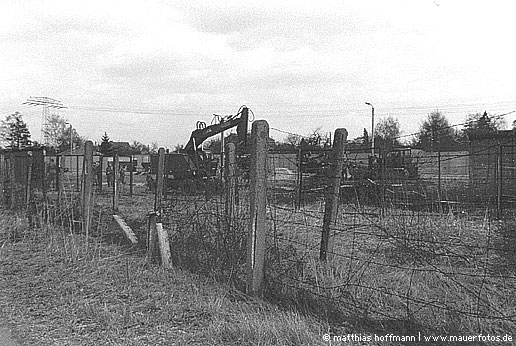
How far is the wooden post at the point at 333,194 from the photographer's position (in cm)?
691

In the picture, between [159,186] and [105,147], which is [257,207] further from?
[105,147]

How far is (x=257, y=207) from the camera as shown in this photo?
6199 millimetres

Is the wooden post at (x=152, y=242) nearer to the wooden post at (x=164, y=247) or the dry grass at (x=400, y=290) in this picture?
the wooden post at (x=164, y=247)

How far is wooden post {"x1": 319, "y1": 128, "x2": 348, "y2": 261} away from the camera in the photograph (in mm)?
6910

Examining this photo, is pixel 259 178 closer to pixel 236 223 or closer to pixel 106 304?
pixel 236 223

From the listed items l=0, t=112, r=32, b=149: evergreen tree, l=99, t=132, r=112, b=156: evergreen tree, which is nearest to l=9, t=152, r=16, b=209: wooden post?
l=99, t=132, r=112, b=156: evergreen tree

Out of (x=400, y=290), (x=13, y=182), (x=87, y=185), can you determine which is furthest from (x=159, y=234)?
(x=13, y=182)

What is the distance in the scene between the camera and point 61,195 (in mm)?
13812

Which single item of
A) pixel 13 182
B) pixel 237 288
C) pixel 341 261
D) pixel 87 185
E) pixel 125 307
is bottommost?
pixel 125 307

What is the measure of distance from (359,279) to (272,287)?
967 mm

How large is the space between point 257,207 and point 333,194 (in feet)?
3.84

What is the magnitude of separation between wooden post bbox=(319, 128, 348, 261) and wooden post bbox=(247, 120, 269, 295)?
1047 mm

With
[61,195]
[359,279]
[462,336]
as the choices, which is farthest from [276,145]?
[61,195]

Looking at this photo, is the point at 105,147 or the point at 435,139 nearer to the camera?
the point at 435,139
